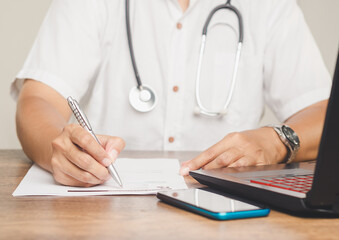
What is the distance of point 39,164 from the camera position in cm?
79

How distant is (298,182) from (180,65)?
0.72m

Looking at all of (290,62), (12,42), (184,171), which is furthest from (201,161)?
(12,42)

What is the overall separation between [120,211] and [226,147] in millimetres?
300

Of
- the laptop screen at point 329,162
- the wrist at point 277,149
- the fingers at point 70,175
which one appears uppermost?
the laptop screen at point 329,162

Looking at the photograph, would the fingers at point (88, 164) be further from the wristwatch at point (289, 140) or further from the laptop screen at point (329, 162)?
the wristwatch at point (289, 140)

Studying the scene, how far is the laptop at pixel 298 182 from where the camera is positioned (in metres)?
0.42

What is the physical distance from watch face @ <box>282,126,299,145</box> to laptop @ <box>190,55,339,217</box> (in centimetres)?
18

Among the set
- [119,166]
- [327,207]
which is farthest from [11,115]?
[327,207]

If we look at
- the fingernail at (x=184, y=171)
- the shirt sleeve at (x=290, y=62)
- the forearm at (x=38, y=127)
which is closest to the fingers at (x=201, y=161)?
the fingernail at (x=184, y=171)

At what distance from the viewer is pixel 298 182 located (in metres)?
0.57

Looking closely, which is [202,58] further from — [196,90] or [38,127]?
[38,127]

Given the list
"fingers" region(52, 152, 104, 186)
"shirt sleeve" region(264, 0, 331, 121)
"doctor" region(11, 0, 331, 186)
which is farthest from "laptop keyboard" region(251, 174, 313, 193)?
"shirt sleeve" region(264, 0, 331, 121)

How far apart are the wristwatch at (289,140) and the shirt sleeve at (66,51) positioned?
536 millimetres

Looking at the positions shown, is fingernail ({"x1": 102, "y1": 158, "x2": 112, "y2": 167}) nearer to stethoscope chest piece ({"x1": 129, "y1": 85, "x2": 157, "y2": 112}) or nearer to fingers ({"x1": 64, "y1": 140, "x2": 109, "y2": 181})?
fingers ({"x1": 64, "y1": 140, "x2": 109, "y2": 181})
